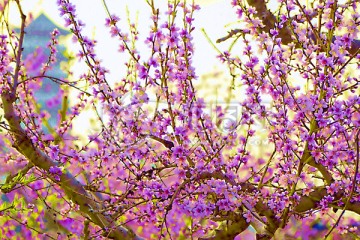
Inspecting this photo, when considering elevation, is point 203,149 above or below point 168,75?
below

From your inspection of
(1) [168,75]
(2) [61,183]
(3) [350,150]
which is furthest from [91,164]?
(3) [350,150]

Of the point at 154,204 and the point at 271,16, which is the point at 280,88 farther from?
the point at 271,16

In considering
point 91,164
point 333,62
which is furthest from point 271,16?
point 91,164

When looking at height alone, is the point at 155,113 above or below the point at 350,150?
above

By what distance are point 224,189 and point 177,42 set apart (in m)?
1.02

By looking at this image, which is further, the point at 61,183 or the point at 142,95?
the point at 61,183

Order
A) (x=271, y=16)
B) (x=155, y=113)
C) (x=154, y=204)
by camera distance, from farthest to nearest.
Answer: (x=271, y=16)
(x=154, y=204)
(x=155, y=113)

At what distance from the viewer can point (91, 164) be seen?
402 centimetres

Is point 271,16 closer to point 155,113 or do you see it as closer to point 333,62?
point 333,62

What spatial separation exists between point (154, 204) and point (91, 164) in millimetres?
561

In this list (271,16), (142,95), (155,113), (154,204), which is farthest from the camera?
(271,16)

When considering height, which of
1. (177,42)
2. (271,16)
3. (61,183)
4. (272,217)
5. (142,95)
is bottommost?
(272,217)

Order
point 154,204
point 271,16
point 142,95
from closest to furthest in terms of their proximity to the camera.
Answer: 1. point 142,95
2. point 154,204
3. point 271,16

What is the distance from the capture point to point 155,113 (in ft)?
12.2
